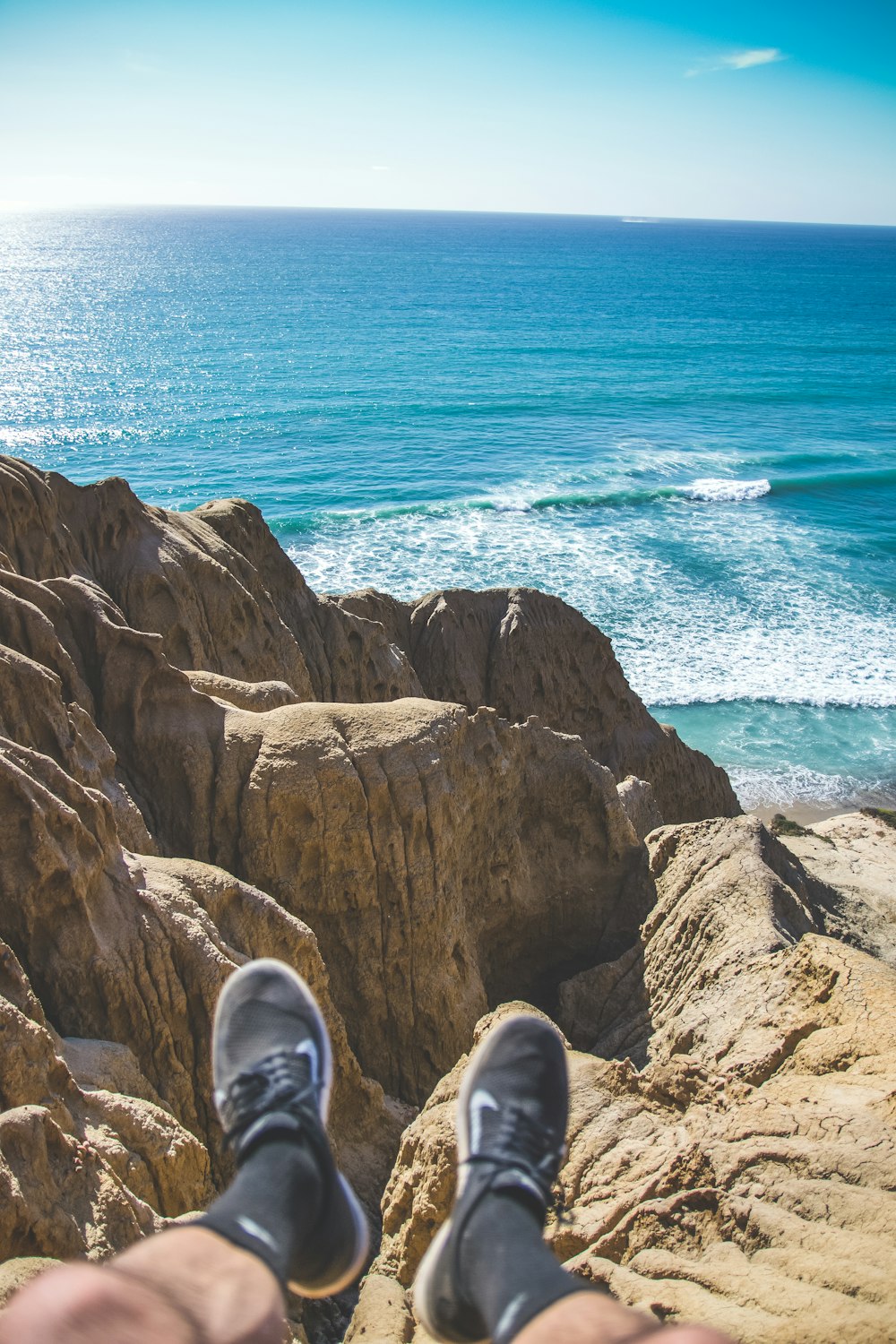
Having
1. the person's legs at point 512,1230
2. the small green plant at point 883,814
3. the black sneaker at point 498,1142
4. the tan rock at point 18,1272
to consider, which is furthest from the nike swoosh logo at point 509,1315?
the small green plant at point 883,814

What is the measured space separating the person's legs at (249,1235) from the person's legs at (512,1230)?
41 centimetres

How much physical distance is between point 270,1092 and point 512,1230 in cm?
115

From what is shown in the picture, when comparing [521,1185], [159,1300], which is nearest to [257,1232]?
[159,1300]

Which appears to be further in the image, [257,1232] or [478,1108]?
[478,1108]

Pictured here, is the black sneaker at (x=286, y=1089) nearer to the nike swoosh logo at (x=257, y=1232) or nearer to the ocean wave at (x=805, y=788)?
the nike swoosh logo at (x=257, y=1232)

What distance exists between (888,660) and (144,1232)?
30.7 metres

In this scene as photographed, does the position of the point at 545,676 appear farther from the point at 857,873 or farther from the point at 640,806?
the point at 857,873

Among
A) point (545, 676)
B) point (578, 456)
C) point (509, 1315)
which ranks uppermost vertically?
point (578, 456)

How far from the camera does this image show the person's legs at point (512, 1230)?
9.93 feet

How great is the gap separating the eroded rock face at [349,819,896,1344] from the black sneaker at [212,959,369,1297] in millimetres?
1725

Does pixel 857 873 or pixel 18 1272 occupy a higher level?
pixel 18 1272

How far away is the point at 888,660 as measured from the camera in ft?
104

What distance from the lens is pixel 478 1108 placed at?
4516 mm

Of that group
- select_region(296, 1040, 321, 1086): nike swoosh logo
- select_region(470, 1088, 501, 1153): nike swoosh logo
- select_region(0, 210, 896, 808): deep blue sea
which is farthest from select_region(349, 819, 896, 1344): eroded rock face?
select_region(0, 210, 896, 808): deep blue sea
